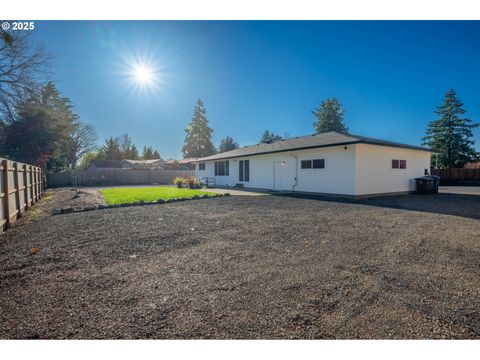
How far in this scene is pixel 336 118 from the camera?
3922 cm

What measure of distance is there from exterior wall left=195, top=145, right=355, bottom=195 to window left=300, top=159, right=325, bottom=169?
0.17 metres

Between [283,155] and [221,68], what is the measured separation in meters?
6.82

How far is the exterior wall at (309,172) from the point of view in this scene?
11.8m

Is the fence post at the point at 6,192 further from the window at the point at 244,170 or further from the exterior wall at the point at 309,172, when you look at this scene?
the window at the point at 244,170

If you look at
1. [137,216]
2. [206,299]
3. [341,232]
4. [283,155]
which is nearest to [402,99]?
[283,155]

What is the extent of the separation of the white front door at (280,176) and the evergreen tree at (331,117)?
2671cm

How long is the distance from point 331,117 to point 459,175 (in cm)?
1871

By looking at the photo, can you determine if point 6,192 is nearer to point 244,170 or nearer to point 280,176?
point 280,176

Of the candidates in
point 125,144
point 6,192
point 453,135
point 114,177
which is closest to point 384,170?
point 6,192

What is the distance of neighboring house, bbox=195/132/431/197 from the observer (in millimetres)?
11734

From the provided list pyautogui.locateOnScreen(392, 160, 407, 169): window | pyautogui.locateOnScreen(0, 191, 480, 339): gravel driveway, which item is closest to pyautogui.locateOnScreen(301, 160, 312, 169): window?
pyautogui.locateOnScreen(392, 160, 407, 169): window

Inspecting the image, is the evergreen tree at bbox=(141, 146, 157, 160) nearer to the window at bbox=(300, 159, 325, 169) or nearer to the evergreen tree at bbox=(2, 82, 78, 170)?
the evergreen tree at bbox=(2, 82, 78, 170)

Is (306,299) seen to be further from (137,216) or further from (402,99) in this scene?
(402,99)

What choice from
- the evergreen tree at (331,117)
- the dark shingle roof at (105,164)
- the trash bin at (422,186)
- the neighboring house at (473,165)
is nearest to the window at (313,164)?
the trash bin at (422,186)
